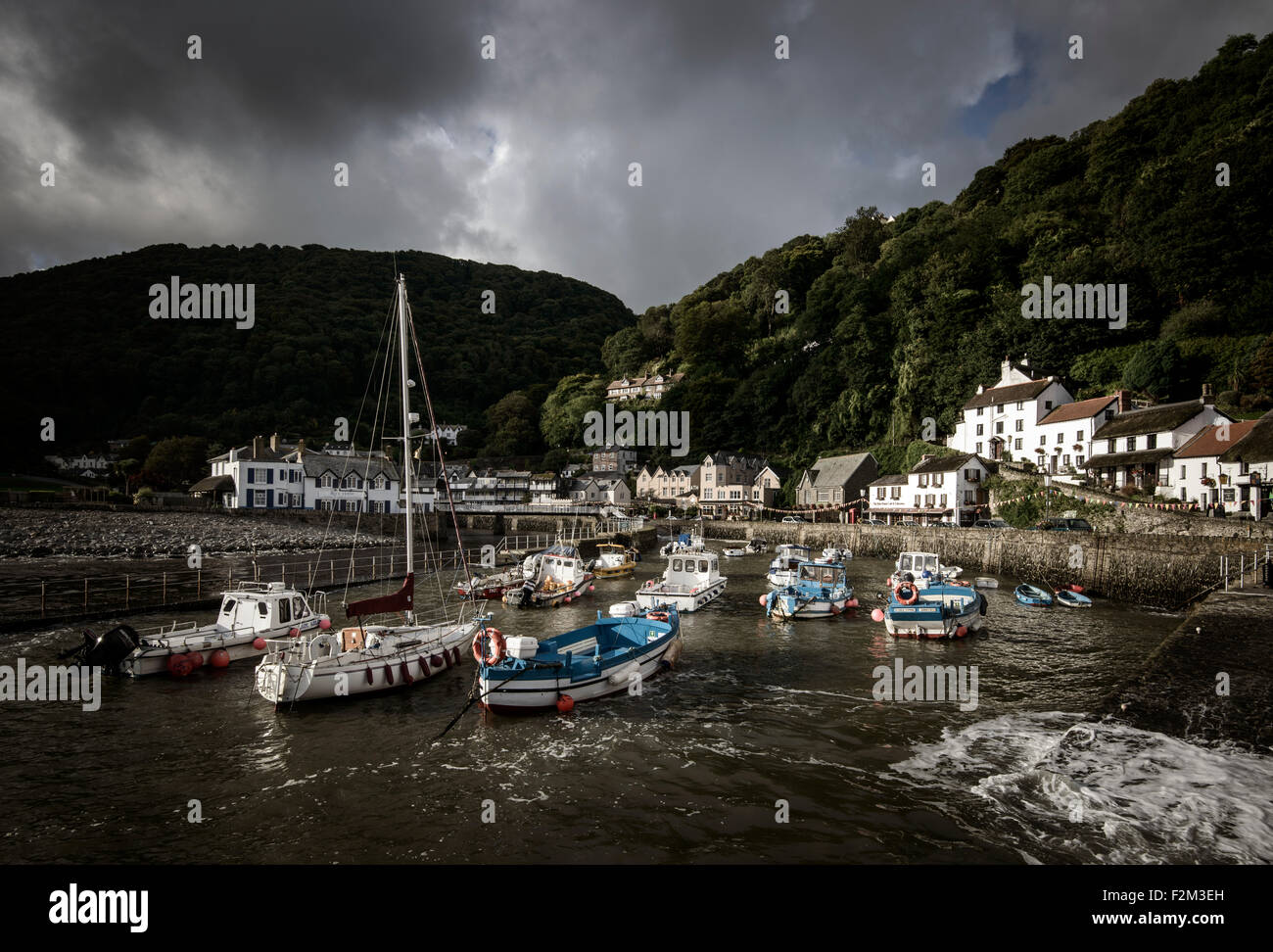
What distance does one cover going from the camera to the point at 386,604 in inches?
701

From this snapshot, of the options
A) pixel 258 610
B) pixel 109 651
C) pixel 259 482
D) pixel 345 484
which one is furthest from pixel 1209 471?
pixel 259 482

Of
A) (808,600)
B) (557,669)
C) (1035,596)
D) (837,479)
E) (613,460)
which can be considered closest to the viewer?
(557,669)

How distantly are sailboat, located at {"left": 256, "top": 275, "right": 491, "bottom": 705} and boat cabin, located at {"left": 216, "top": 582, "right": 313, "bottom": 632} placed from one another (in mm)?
1356

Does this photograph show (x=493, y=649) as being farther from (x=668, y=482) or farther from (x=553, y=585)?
(x=668, y=482)

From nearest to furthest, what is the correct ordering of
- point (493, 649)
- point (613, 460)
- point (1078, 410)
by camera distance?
point (493, 649) → point (1078, 410) → point (613, 460)

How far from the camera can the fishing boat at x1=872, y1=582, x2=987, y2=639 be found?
22.6 metres

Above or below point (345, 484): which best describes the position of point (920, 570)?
below

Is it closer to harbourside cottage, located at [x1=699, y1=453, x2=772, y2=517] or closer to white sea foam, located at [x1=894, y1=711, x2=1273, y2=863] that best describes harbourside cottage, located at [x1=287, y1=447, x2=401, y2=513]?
harbourside cottage, located at [x1=699, y1=453, x2=772, y2=517]

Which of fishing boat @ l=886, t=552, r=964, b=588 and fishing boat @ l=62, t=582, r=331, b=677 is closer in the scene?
fishing boat @ l=62, t=582, r=331, b=677

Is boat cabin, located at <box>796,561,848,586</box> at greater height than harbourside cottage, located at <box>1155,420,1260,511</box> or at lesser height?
lesser

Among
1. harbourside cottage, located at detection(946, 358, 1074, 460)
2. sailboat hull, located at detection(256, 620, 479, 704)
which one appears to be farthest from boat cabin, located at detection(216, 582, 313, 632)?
harbourside cottage, located at detection(946, 358, 1074, 460)

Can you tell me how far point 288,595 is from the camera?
1897 centimetres

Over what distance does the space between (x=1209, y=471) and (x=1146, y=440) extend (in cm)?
742
